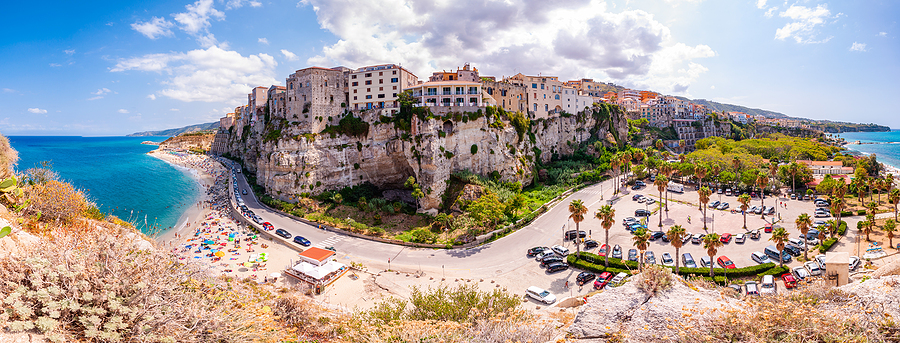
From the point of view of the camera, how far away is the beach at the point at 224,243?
3375 centimetres

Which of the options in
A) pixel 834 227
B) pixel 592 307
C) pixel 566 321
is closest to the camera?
pixel 592 307

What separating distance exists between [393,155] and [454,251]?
22.2 meters

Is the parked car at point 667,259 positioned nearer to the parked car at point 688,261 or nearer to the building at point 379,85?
the parked car at point 688,261

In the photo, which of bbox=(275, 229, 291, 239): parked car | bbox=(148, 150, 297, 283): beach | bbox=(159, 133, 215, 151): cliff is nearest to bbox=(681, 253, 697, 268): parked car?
bbox=(148, 150, 297, 283): beach

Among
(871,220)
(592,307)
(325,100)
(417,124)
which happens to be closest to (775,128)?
(871,220)

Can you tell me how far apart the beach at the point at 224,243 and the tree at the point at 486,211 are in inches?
789

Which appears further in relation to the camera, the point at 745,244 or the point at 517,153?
the point at 517,153

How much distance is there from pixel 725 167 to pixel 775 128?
392 feet

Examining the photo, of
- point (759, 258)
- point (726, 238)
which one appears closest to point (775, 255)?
point (759, 258)

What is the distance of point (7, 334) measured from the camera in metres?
6.74

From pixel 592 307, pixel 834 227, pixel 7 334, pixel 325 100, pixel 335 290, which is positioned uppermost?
pixel 325 100

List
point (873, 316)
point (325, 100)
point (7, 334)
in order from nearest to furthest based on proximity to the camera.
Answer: point (7, 334) < point (873, 316) < point (325, 100)

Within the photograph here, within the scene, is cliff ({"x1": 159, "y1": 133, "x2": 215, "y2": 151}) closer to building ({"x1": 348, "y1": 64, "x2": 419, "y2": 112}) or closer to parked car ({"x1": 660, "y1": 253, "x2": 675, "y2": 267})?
building ({"x1": 348, "y1": 64, "x2": 419, "y2": 112})

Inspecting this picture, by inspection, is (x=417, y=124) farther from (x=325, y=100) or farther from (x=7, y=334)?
(x=7, y=334)
